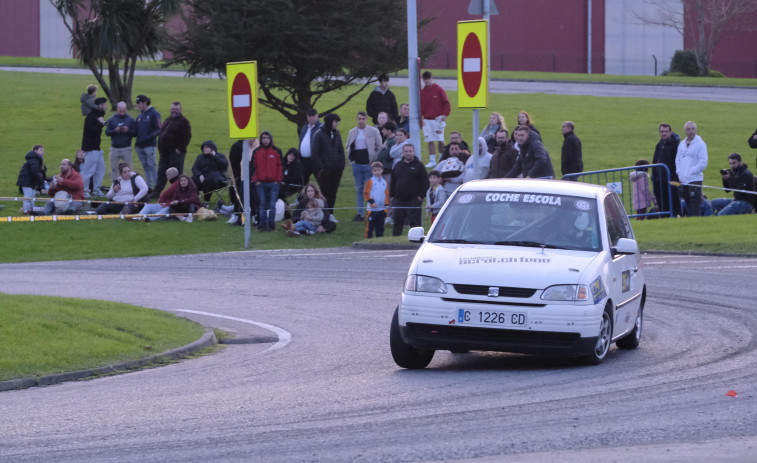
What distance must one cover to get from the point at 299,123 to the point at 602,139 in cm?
985

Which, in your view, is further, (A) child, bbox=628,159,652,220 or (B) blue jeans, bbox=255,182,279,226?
(B) blue jeans, bbox=255,182,279,226

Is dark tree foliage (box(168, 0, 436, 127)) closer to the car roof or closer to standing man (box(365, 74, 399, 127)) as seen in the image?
standing man (box(365, 74, 399, 127))


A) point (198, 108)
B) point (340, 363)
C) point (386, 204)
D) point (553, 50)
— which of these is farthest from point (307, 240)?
point (553, 50)

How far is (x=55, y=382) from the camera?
411 inches

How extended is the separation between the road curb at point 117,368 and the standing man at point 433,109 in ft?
53.4

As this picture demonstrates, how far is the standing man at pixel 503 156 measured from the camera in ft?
72.5

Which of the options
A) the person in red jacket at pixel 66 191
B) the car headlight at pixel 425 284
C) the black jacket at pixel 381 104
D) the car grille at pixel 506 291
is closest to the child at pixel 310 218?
the black jacket at pixel 381 104

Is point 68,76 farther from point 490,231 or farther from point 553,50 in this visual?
point 490,231

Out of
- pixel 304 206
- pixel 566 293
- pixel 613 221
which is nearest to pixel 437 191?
pixel 304 206

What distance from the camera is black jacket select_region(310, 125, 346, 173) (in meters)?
24.9

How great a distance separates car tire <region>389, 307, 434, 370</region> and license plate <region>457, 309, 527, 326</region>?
0.61 meters

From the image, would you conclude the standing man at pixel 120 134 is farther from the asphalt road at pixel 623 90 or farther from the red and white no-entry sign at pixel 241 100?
the asphalt road at pixel 623 90

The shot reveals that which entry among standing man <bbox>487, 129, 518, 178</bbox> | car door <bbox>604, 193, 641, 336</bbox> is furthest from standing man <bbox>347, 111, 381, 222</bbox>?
car door <bbox>604, 193, 641, 336</bbox>

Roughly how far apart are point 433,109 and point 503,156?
6887mm
